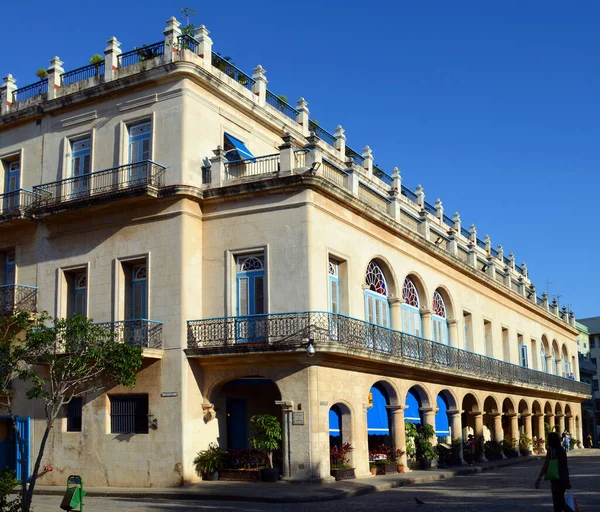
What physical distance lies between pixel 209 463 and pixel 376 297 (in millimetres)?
8264

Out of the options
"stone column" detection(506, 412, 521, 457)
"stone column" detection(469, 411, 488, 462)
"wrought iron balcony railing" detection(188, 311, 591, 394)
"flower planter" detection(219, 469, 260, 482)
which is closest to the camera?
"wrought iron balcony railing" detection(188, 311, 591, 394)

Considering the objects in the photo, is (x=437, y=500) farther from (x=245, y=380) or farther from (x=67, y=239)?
(x=67, y=239)

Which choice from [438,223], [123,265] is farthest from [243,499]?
[438,223]

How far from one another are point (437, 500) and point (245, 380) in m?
7.92

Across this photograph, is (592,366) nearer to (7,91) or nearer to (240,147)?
(240,147)

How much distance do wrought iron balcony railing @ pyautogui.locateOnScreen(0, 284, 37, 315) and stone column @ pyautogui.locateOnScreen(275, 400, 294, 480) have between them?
351 inches

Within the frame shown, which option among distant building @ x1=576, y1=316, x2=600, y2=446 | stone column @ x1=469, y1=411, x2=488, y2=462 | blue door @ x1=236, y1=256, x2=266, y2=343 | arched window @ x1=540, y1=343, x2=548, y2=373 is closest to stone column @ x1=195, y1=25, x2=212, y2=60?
blue door @ x1=236, y1=256, x2=266, y2=343

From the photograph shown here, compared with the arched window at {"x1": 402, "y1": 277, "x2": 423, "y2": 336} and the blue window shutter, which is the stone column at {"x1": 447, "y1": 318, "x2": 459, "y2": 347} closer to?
the arched window at {"x1": 402, "y1": 277, "x2": 423, "y2": 336}

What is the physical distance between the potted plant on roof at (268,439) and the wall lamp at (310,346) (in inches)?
87.0

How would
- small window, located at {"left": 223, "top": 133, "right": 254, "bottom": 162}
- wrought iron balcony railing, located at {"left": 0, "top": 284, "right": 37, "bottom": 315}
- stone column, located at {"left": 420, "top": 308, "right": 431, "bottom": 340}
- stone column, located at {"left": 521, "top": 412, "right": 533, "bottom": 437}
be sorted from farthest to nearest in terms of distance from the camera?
stone column, located at {"left": 521, "top": 412, "right": 533, "bottom": 437}
stone column, located at {"left": 420, "top": 308, "right": 431, "bottom": 340}
wrought iron balcony railing, located at {"left": 0, "top": 284, "right": 37, "bottom": 315}
small window, located at {"left": 223, "top": 133, "right": 254, "bottom": 162}

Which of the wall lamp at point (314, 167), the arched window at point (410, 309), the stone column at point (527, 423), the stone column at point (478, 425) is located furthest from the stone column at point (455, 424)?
the wall lamp at point (314, 167)

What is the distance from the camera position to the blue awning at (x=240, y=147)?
24172 millimetres

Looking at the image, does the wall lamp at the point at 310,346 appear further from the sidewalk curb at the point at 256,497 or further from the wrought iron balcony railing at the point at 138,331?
the wrought iron balcony railing at the point at 138,331

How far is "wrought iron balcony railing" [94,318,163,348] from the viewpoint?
Result: 22406mm
